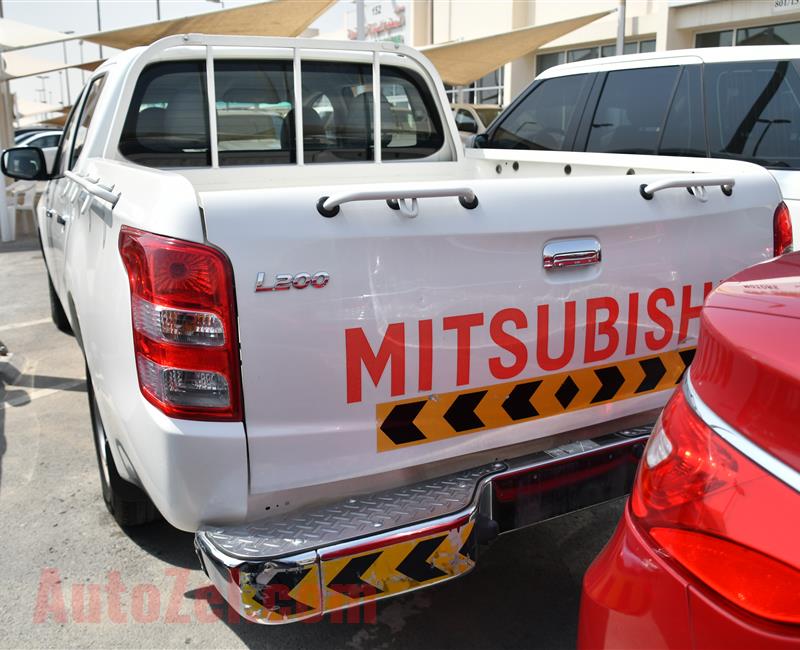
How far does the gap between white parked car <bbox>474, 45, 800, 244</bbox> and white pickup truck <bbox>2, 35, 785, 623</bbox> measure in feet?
7.23

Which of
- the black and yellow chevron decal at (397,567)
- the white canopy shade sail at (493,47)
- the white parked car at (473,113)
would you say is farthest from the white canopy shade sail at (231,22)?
the black and yellow chevron decal at (397,567)

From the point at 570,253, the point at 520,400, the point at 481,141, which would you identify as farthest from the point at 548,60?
the point at 520,400

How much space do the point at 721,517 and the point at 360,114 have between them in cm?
328

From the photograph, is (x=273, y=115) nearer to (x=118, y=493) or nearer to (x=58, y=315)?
(x=118, y=493)

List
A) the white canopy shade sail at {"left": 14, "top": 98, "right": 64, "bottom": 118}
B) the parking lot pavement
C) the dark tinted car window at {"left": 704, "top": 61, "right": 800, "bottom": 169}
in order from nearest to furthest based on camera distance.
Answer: the parking lot pavement, the dark tinted car window at {"left": 704, "top": 61, "right": 800, "bottom": 169}, the white canopy shade sail at {"left": 14, "top": 98, "right": 64, "bottom": 118}

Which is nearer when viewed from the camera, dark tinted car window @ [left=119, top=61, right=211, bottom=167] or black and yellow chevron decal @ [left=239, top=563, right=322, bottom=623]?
black and yellow chevron decal @ [left=239, top=563, right=322, bottom=623]

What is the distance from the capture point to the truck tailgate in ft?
A: 6.38

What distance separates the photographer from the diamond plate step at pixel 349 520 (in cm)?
192

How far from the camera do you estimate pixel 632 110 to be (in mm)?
5422

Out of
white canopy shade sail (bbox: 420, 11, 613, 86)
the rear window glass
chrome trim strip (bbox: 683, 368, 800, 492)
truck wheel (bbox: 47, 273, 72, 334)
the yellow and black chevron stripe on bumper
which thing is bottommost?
truck wheel (bbox: 47, 273, 72, 334)

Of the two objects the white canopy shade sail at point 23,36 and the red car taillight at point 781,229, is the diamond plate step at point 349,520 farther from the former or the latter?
the white canopy shade sail at point 23,36

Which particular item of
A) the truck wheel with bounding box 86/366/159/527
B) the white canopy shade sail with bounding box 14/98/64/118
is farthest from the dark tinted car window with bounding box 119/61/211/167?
the white canopy shade sail with bounding box 14/98/64/118

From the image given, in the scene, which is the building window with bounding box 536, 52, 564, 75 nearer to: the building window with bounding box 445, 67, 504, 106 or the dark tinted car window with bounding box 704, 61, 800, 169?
the building window with bounding box 445, 67, 504, 106

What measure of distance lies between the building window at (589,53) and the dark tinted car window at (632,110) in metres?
11.2
